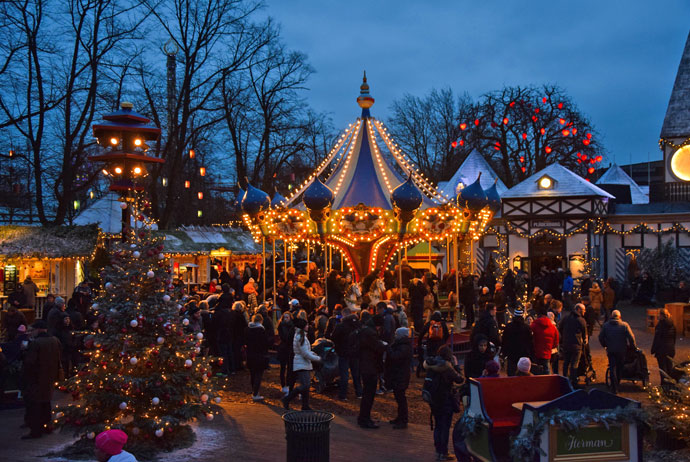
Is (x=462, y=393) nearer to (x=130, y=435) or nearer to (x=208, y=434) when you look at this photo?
(x=208, y=434)

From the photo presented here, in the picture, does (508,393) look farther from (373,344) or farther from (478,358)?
(373,344)

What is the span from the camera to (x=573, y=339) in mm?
11055

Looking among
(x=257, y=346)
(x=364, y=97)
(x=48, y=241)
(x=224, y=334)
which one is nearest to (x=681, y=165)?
(x=364, y=97)

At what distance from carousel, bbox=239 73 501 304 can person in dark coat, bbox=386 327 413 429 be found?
19.1 feet

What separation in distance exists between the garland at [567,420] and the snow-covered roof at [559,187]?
2512cm

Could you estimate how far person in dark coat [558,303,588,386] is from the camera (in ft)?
36.3

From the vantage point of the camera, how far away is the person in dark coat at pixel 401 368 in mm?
8906

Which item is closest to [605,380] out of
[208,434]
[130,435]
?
[208,434]

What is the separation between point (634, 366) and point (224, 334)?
24.8ft

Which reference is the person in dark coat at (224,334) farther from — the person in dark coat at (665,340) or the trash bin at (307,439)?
the person in dark coat at (665,340)

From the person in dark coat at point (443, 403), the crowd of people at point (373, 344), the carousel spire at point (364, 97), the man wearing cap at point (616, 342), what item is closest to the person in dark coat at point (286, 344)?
the crowd of people at point (373, 344)

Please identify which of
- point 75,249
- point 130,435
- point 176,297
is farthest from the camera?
point 75,249

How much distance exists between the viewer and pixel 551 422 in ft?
19.1

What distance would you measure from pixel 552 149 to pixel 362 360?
34412mm
